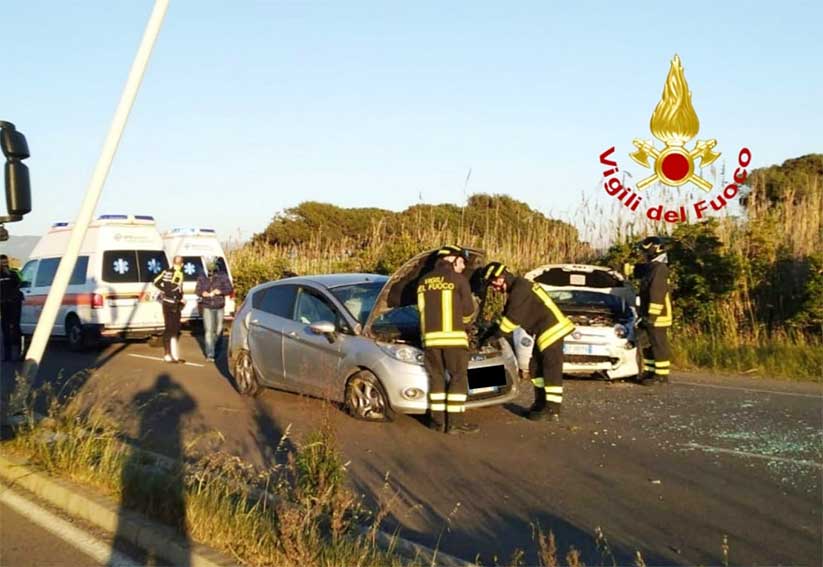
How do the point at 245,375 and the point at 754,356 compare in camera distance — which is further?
the point at 754,356

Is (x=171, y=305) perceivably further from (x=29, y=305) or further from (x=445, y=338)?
(x=445, y=338)

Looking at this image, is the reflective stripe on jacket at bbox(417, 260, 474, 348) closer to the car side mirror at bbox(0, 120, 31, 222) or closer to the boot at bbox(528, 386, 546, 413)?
the boot at bbox(528, 386, 546, 413)

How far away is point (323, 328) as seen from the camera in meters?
9.62

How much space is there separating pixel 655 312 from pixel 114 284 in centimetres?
1092

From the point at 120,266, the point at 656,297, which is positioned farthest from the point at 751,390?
the point at 120,266

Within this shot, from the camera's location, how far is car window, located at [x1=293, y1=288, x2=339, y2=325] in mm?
10211

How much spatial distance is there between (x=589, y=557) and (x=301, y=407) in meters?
5.82

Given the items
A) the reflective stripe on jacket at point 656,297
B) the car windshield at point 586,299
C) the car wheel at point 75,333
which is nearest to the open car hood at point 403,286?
the reflective stripe on jacket at point 656,297

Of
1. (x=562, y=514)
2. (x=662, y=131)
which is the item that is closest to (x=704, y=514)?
(x=562, y=514)

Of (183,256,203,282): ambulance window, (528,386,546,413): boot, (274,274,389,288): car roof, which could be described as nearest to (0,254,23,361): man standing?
(183,256,203,282): ambulance window

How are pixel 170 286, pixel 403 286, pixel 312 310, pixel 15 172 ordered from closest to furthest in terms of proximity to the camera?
1. pixel 15 172
2. pixel 403 286
3. pixel 312 310
4. pixel 170 286

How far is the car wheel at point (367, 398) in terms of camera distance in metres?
9.34

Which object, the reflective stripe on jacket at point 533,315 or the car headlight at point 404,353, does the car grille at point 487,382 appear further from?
the car headlight at point 404,353

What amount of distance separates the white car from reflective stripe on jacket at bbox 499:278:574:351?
187 cm
